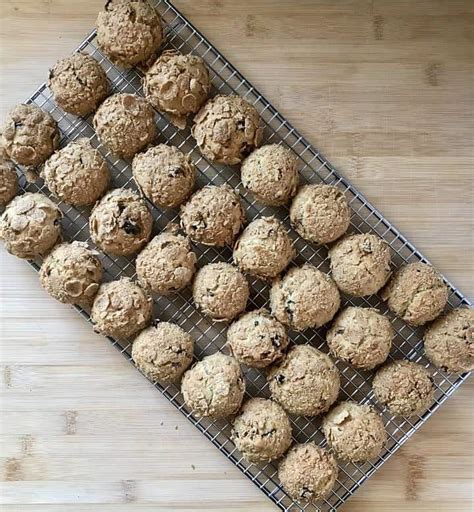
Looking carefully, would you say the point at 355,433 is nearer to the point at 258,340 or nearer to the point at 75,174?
the point at 258,340

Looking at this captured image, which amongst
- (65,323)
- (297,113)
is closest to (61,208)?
(65,323)

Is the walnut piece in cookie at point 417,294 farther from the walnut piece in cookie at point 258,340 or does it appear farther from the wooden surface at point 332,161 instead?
the walnut piece in cookie at point 258,340

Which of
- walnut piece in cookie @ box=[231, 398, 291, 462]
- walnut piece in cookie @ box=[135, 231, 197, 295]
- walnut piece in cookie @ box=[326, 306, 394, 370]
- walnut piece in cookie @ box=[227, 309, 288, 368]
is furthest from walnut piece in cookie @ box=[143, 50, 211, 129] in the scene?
walnut piece in cookie @ box=[231, 398, 291, 462]

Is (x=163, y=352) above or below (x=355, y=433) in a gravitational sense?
below

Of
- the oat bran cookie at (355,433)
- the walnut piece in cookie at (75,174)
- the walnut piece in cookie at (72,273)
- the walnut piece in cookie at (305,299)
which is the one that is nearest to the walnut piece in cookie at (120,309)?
the walnut piece in cookie at (72,273)

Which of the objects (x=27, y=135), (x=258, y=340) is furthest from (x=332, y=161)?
(x=27, y=135)

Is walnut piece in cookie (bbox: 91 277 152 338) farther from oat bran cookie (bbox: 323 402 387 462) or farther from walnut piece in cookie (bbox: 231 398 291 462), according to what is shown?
oat bran cookie (bbox: 323 402 387 462)

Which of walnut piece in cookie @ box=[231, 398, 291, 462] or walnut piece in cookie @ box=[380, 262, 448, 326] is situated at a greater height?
walnut piece in cookie @ box=[380, 262, 448, 326]
